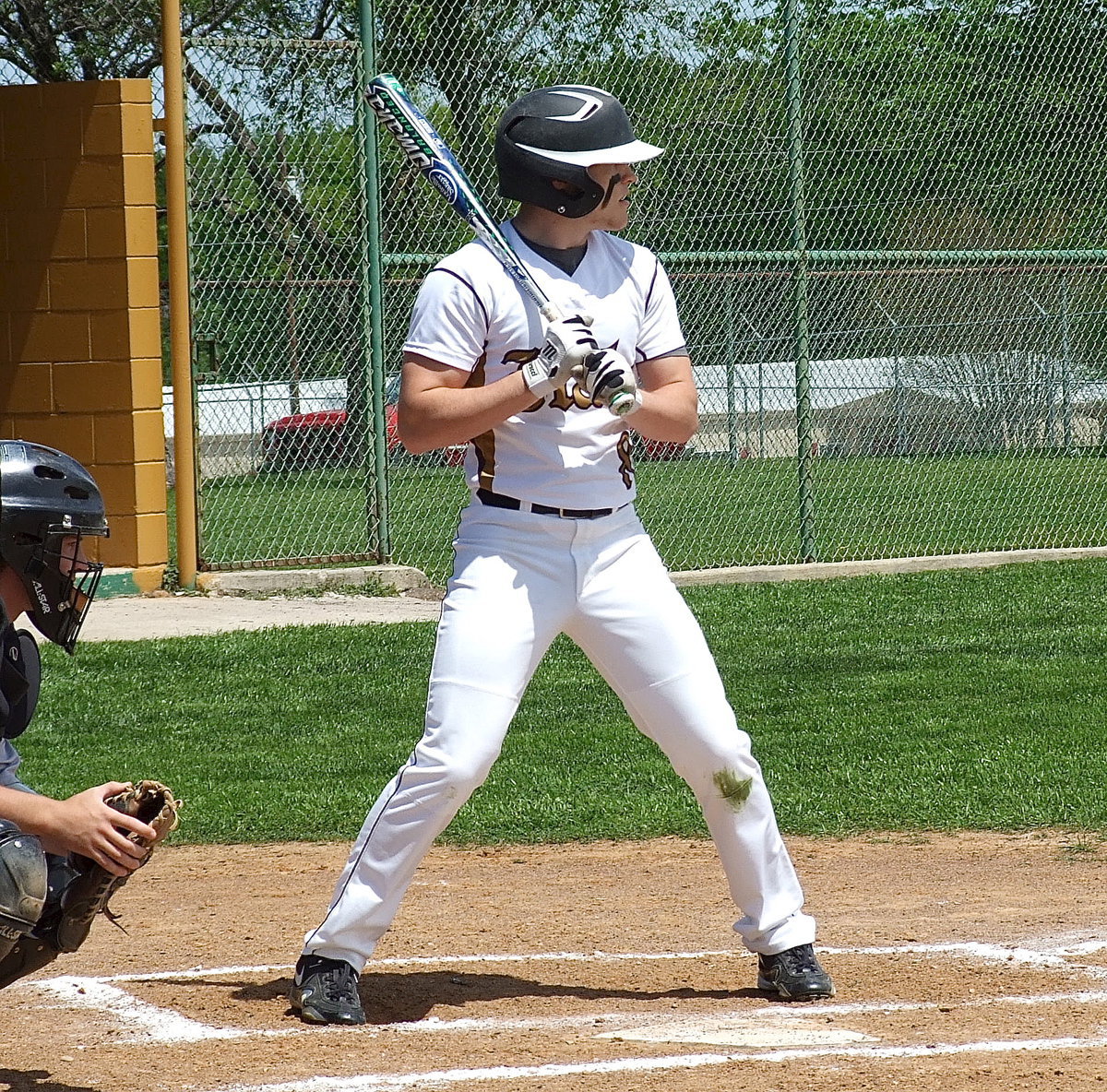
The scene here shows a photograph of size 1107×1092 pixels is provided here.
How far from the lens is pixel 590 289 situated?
13.5ft

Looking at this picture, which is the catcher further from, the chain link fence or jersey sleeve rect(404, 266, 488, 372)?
the chain link fence

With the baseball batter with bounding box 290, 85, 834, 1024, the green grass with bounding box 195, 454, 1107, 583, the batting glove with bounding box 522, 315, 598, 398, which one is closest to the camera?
the batting glove with bounding box 522, 315, 598, 398

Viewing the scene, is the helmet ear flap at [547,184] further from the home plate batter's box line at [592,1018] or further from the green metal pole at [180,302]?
the green metal pole at [180,302]

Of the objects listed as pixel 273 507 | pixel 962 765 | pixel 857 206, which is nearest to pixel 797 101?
pixel 857 206

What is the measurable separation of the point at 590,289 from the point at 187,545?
6.91 meters

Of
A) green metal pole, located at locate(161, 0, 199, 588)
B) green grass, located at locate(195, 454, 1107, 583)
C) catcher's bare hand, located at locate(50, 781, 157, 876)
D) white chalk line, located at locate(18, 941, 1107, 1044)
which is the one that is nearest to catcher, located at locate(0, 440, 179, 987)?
catcher's bare hand, located at locate(50, 781, 157, 876)

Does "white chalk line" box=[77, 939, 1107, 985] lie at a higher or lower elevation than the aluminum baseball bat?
lower

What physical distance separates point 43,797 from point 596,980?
156 centimetres

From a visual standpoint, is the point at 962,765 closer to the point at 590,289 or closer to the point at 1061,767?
the point at 1061,767

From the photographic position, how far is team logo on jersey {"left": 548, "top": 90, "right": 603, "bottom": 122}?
4062 mm

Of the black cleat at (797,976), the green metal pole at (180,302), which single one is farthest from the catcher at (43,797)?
the green metal pole at (180,302)

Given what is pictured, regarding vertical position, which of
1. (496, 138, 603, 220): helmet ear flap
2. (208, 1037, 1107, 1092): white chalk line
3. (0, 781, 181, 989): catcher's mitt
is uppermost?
(496, 138, 603, 220): helmet ear flap

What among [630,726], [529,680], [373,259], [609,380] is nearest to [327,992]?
[529,680]

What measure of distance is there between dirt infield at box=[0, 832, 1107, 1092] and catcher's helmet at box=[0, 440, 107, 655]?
983 millimetres
